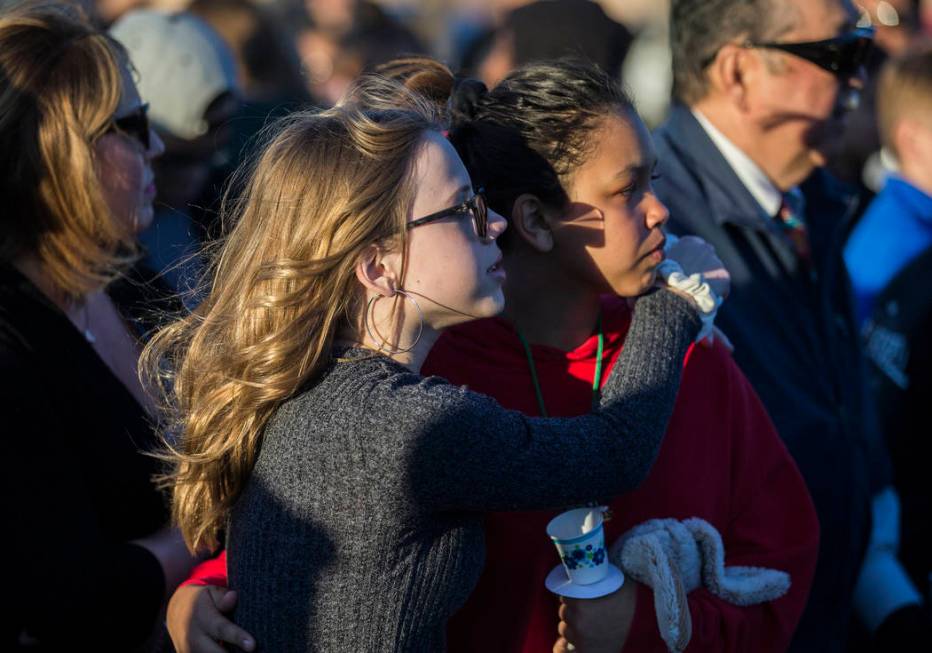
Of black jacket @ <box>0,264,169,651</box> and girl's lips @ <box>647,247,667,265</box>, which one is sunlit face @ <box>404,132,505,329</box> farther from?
black jacket @ <box>0,264,169,651</box>

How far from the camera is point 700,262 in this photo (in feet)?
7.72

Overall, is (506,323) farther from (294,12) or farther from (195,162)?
(294,12)

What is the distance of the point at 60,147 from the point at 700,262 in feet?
4.79

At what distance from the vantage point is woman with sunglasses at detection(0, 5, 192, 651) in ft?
7.27

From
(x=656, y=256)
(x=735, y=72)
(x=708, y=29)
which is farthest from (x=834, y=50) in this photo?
(x=656, y=256)

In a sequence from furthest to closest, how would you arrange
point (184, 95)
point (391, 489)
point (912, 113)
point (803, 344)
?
point (912, 113) → point (184, 95) → point (803, 344) → point (391, 489)

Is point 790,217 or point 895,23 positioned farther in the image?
point 895,23

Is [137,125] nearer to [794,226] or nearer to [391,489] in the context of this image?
[391,489]

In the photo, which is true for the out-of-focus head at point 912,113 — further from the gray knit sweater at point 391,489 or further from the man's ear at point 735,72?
the gray knit sweater at point 391,489

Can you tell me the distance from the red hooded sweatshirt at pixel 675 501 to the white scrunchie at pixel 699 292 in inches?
4.1

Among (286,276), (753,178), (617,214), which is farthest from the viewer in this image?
(753,178)

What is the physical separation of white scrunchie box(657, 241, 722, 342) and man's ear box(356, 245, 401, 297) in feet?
1.99

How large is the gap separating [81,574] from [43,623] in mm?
117

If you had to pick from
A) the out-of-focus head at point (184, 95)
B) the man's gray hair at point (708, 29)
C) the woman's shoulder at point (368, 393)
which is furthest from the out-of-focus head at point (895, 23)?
the woman's shoulder at point (368, 393)
